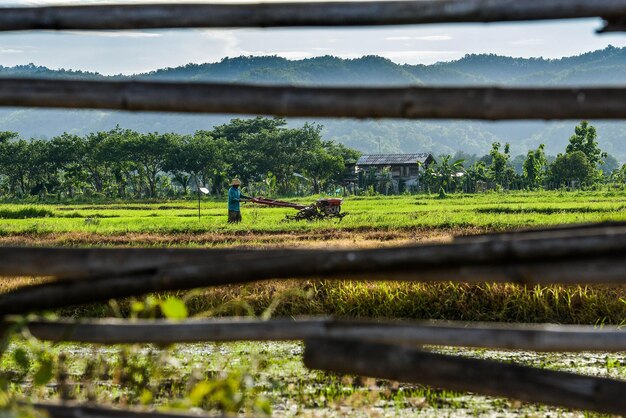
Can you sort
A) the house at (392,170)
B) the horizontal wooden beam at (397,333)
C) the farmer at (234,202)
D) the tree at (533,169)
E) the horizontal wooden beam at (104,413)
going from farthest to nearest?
the house at (392,170) → the tree at (533,169) → the farmer at (234,202) → the horizontal wooden beam at (397,333) → the horizontal wooden beam at (104,413)

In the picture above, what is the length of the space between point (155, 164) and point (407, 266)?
8717 centimetres

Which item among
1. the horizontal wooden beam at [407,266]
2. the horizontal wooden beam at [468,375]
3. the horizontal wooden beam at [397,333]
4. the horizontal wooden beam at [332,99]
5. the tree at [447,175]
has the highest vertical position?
the horizontal wooden beam at [332,99]

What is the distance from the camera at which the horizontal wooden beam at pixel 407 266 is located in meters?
2.44

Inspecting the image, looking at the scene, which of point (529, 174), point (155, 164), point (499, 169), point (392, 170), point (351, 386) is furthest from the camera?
point (392, 170)

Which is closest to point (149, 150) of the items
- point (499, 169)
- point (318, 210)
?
point (499, 169)

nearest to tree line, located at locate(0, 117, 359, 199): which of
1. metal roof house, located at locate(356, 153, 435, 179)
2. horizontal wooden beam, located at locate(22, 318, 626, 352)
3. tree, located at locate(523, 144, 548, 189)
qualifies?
metal roof house, located at locate(356, 153, 435, 179)

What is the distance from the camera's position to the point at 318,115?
8.45ft

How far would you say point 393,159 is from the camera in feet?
337

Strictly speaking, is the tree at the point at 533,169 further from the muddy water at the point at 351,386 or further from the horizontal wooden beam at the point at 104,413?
the horizontal wooden beam at the point at 104,413

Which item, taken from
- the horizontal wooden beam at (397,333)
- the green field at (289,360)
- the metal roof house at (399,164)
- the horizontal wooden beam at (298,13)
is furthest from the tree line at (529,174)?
the horizontal wooden beam at (298,13)

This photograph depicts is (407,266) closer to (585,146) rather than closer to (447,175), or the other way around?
(447,175)

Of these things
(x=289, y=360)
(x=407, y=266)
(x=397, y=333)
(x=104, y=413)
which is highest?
(x=407, y=266)

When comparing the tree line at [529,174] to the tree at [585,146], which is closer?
the tree line at [529,174]

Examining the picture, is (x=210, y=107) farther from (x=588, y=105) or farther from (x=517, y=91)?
(x=588, y=105)
